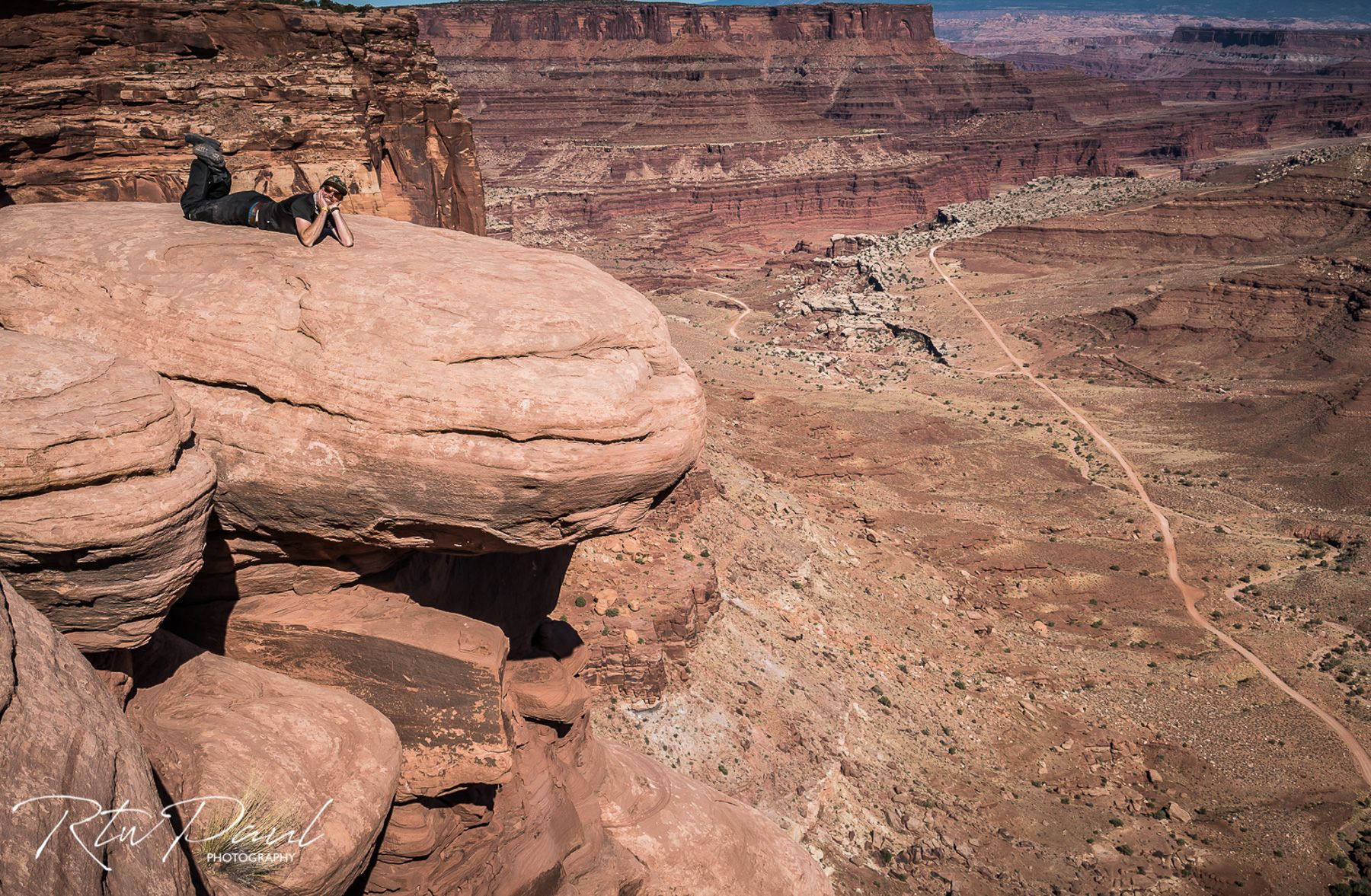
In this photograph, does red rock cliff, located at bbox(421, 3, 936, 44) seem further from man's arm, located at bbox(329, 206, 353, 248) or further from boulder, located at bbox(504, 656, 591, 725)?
man's arm, located at bbox(329, 206, 353, 248)

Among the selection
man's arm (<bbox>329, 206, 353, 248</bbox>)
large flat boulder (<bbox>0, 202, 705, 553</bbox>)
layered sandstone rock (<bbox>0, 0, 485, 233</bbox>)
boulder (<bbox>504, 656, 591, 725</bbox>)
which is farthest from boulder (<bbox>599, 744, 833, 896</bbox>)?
layered sandstone rock (<bbox>0, 0, 485, 233</bbox>)

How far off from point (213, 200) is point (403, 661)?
206 inches

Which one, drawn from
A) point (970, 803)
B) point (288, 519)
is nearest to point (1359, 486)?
point (970, 803)

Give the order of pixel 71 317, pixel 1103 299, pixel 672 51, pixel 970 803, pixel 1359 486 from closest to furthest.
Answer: pixel 71 317, pixel 970 803, pixel 1359 486, pixel 1103 299, pixel 672 51

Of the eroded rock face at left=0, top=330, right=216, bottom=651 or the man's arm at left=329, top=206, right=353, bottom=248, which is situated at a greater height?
the man's arm at left=329, top=206, right=353, bottom=248

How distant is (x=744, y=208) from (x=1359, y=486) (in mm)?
74337

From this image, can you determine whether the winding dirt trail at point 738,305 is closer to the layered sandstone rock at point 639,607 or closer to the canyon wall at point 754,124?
the canyon wall at point 754,124

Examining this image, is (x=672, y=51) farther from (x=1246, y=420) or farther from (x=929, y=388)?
(x=1246, y=420)

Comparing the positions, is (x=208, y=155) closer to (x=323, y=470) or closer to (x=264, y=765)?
(x=323, y=470)

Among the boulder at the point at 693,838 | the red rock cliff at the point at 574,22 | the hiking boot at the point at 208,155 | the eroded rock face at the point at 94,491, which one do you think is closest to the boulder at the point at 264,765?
the eroded rock face at the point at 94,491

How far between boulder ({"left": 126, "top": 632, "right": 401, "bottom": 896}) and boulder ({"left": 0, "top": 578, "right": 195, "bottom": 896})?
0.95 meters

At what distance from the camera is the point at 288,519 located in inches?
351

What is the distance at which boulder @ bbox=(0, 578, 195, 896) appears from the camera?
5.11 metres

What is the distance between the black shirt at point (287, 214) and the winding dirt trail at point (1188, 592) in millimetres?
24772
